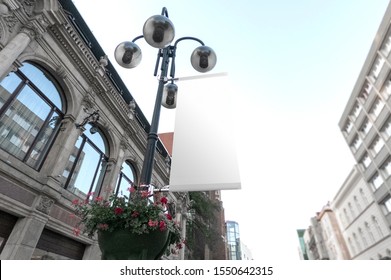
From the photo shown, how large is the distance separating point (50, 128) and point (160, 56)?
599 cm

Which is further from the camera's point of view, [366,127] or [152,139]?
[366,127]

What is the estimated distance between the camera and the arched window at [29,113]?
7008 millimetres

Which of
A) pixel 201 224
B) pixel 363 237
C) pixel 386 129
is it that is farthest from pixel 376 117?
pixel 201 224

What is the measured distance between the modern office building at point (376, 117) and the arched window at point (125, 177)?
77.6 ft

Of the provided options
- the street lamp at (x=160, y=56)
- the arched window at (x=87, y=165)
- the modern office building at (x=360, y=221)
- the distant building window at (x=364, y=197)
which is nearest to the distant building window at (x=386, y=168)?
the modern office building at (x=360, y=221)

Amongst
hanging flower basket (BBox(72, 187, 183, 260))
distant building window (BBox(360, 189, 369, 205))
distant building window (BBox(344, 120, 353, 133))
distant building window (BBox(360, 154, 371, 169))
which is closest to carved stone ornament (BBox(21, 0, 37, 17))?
hanging flower basket (BBox(72, 187, 183, 260))

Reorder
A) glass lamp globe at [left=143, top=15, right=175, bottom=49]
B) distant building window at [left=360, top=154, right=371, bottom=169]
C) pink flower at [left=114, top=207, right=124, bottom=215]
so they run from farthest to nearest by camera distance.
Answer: distant building window at [left=360, top=154, right=371, bottom=169]
glass lamp globe at [left=143, top=15, right=175, bottom=49]
pink flower at [left=114, top=207, right=124, bottom=215]

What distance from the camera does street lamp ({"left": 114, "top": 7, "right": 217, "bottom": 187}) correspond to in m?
3.57

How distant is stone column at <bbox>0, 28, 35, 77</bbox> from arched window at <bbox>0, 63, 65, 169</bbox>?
533 mm

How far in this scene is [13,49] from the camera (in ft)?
22.2

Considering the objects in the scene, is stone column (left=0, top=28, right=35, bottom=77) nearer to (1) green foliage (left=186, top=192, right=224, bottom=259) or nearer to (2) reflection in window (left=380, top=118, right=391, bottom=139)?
(1) green foliage (left=186, top=192, right=224, bottom=259)

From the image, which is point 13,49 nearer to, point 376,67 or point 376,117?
point 376,67

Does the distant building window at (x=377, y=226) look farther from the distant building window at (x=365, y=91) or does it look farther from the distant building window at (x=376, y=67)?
the distant building window at (x=376, y=67)
